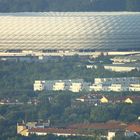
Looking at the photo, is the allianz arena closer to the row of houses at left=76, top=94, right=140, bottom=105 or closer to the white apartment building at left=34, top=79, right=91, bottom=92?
the white apartment building at left=34, top=79, right=91, bottom=92

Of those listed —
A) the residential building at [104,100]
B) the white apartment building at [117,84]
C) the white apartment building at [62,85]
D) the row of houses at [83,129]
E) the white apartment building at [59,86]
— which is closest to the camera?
the row of houses at [83,129]

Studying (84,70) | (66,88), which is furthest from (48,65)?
(66,88)

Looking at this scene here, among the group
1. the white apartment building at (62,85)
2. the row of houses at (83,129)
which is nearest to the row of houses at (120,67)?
the white apartment building at (62,85)

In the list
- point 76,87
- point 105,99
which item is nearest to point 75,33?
point 76,87
